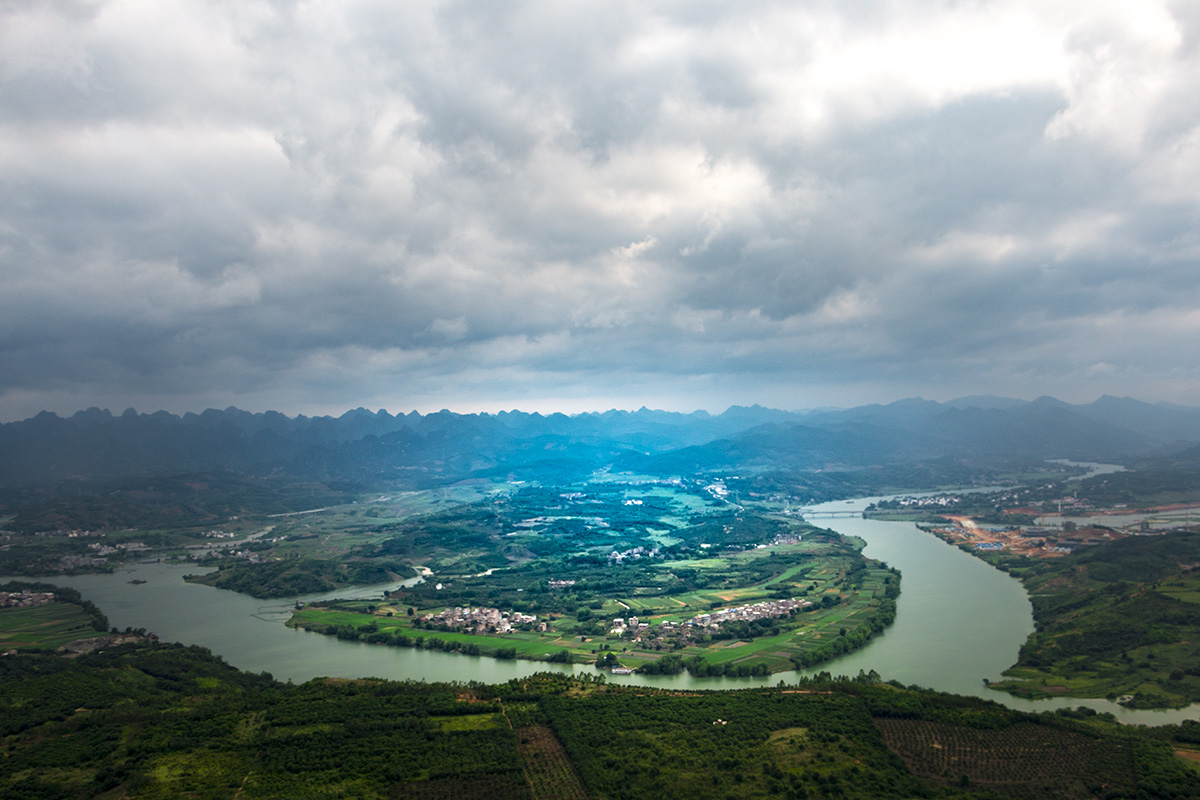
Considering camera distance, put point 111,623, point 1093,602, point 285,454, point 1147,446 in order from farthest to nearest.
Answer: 1. point 285,454
2. point 1147,446
3. point 111,623
4. point 1093,602

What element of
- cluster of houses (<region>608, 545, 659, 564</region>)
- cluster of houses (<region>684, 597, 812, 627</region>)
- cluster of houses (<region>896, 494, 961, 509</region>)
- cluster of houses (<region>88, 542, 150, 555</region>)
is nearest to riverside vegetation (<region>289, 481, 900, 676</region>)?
cluster of houses (<region>684, 597, 812, 627</region>)

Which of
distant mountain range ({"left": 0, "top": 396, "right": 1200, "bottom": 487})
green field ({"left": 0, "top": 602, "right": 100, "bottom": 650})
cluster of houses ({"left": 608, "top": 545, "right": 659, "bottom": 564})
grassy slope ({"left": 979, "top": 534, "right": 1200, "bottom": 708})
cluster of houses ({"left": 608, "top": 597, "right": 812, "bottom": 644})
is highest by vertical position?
distant mountain range ({"left": 0, "top": 396, "right": 1200, "bottom": 487})

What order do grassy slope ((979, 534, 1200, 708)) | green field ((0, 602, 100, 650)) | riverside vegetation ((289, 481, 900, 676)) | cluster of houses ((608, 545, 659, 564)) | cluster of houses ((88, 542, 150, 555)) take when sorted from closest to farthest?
grassy slope ((979, 534, 1200, 708)) < riverside vegetation ((289, 481, 900, 676)) < green field ((0, 602, 100, 650)) < cluster of houses ((608, 545, 659, 564)) < cluster of houses ((88, 542, 150, 555))

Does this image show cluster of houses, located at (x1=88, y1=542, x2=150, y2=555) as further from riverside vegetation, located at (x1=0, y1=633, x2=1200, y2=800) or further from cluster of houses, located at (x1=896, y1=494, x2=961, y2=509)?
cluster of houses, located at (x1=896, y1=494, x2=961, y2=509)

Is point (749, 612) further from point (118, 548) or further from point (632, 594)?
point (118, 548)

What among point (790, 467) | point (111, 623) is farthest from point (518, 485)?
point (111, 623)

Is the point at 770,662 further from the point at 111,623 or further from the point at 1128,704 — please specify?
the point at 111,623

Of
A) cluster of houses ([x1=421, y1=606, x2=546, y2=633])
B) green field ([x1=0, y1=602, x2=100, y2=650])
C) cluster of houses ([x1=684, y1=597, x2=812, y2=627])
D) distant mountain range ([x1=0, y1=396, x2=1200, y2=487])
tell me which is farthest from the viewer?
distant mountain range ([x1=0, y1=396, x2=1200, y2=487])

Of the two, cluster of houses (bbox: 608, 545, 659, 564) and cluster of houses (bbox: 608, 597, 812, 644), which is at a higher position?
cluster of houses (bbox: 608, 597, 812, 644)
